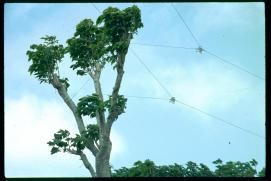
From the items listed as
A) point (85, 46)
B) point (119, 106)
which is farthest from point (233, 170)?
point (85, 46)

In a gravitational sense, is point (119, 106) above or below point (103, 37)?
below

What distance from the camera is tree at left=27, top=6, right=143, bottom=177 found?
12320 millimetres

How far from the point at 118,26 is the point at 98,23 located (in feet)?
2.57

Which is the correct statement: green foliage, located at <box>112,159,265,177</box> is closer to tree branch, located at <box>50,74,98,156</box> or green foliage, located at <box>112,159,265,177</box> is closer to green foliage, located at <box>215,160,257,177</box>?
green foliage, located at <box>215,160,257,177</box>

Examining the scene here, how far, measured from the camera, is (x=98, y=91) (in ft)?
44.5

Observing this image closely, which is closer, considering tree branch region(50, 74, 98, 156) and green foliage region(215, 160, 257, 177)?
green foliage region(215, 160, 257, 177)

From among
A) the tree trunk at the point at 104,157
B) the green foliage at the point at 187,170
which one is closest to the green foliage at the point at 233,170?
the green foliage at the point at 187,170

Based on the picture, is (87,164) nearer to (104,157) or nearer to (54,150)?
(104,157)

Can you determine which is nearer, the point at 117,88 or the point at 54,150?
the point at 54,150

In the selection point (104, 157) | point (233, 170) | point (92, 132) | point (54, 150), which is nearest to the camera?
point (233, 170)

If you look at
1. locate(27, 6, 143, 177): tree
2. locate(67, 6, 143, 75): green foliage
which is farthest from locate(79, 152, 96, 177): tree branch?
locate(67, 6, 143, 75): green foliage

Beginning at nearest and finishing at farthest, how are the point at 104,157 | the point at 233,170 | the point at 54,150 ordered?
the point at 233,170 < the point at 54,150 < the point at 104,157

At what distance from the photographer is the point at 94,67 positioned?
45.3ft
